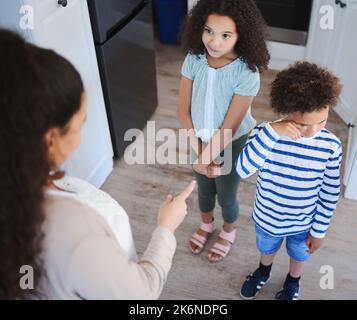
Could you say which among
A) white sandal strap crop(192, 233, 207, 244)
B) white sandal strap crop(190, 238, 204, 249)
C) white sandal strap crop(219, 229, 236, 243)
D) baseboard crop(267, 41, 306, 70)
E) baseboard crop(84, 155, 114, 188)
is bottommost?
white sandal strap crop(190, 238, 204, 249)

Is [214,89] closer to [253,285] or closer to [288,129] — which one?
[288,129]

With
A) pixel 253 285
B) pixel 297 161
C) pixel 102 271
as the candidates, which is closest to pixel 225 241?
pixel 253 285

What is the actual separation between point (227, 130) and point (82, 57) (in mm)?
742

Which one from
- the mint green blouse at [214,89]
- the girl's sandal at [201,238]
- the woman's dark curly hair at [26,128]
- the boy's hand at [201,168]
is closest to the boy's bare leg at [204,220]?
the girl's sandal at [201,238]

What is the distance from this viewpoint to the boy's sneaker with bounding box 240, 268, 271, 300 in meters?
1.62

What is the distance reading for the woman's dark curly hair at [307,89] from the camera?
1.06 metres

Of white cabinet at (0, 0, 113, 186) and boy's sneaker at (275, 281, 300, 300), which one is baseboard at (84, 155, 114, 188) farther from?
boy's sneaker at (275, 281, 300, 300)

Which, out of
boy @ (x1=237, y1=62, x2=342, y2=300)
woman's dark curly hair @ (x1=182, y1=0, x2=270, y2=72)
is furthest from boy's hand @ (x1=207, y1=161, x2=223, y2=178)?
woman's dark curly hair @ (x1=182, y1=0, x2=270, y2=72)

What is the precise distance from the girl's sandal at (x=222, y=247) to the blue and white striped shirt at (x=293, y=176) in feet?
1.55

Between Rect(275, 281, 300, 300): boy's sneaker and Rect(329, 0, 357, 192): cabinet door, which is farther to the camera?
Rect(329, 0, 357, 192): cabinet door

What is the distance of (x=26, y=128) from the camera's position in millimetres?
618

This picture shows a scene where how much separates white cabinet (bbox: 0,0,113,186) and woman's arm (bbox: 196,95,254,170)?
0.61 meters

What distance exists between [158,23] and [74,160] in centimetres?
177

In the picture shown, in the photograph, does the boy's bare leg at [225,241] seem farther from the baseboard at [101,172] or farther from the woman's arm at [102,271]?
the woman's arm at [102,271]
